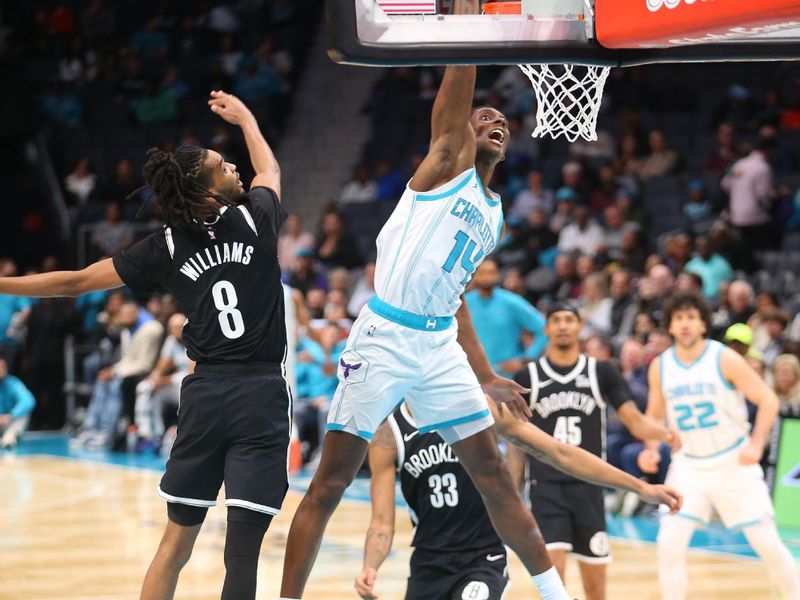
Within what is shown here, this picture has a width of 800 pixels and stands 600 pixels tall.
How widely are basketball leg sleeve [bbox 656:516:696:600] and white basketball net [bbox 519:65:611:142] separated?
268 cm

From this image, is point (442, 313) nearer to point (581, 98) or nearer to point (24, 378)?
point (581, 98)

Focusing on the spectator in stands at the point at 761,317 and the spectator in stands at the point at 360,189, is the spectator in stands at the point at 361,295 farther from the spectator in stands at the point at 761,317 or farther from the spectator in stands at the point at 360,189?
the spectator in stands at the point at 761,317

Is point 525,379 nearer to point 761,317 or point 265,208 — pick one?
point 265,208

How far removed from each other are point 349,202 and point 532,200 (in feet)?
12.3

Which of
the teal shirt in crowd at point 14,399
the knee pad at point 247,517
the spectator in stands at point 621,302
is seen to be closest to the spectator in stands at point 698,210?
the spectator in stands at point 621,302

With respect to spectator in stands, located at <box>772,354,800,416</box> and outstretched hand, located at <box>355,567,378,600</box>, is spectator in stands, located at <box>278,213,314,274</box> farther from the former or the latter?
outstretched hand, located at <box>355,567,378,600</box>

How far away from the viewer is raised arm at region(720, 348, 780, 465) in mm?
7957

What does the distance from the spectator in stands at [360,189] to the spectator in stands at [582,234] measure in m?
4.48

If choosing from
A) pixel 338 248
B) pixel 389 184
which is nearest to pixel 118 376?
pixel 338 248

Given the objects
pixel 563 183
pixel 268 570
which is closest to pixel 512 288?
pixel 563 183

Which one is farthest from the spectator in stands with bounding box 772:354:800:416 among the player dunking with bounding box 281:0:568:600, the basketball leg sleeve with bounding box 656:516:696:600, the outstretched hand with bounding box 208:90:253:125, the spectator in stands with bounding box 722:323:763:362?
the outstretched hand with bounding box 208:90:253:125

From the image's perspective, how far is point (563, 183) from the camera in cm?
1775

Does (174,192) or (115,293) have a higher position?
(174,192)

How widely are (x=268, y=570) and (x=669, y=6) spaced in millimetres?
5617
